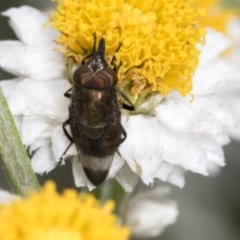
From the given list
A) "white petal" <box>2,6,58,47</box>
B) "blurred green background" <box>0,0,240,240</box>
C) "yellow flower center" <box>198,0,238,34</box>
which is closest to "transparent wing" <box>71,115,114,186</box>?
"white petal" <box>2,6,58,47</box>

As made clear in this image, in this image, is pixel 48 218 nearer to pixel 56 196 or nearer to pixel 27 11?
pixel 56 196

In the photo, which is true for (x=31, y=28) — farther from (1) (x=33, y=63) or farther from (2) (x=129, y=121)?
(2) (x=129, y=121)

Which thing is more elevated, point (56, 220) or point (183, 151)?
point (56, 220)

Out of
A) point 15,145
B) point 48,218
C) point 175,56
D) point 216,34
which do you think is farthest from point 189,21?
point 48,218

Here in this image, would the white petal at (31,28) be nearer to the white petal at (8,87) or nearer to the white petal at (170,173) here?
the white petal at (8,87)

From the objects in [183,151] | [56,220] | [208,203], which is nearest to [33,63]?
[183,151]

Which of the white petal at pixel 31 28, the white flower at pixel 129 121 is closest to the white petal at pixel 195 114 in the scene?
the white flower at pixel 129 121
